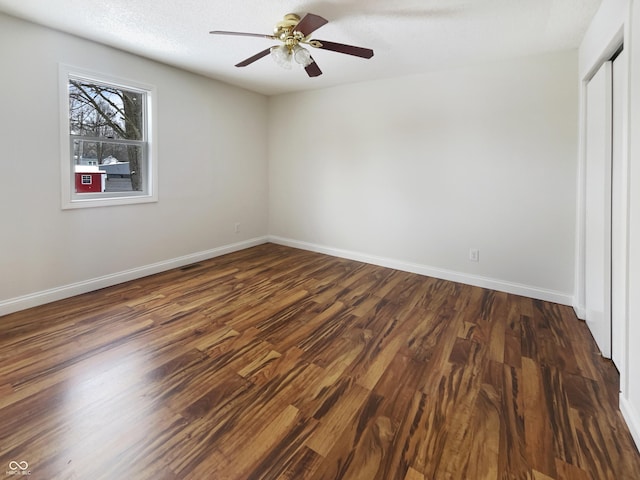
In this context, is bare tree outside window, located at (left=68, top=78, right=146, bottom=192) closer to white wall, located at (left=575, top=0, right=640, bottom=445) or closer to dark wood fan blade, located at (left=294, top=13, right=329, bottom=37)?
dark wood fan blade, located at (left=294, top=13, right=329, bottom=37)

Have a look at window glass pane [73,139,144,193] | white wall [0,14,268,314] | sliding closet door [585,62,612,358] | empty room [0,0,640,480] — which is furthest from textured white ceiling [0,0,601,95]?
window glass pane [73,139,144,193]

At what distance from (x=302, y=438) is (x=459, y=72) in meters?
3.77

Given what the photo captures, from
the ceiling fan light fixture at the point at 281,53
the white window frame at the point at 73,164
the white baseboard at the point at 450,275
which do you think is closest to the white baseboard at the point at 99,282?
the white window frame at the point at 73,164

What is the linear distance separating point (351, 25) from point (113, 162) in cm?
277

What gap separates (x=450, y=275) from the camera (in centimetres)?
375

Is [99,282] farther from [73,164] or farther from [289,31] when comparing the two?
[289,31]

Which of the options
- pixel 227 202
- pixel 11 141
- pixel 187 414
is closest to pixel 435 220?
pixel 227 202

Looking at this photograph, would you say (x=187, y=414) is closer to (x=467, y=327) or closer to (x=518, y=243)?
(x=467, y=327)

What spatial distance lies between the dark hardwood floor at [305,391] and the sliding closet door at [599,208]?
214 millimetres

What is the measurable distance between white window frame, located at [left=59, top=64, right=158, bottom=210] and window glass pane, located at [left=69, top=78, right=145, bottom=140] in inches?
3.0

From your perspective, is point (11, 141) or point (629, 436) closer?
point (629, 436)

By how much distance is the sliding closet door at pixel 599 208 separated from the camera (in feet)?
7.09

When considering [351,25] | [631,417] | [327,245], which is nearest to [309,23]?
[351,25]

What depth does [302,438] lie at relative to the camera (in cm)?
150
